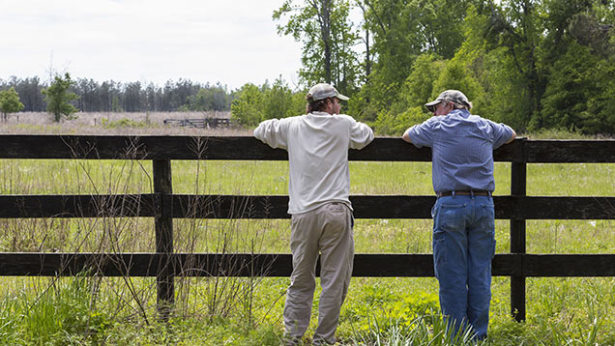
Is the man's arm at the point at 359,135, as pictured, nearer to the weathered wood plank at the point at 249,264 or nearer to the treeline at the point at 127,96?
the weathered wood plank at the point at 249,264

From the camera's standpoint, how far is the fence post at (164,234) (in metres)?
5.13

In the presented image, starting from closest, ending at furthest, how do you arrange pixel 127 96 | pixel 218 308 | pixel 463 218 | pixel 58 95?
pixel 463 218
pixel 218 308
pixel 58 95
pixel 127 96

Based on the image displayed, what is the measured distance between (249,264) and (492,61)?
52823mm

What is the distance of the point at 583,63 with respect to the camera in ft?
143

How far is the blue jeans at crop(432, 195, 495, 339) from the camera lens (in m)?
4.57

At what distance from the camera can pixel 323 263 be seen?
462 cm

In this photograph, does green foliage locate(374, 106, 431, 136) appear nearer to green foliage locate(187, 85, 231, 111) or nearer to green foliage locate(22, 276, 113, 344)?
green foliage locate(22, 276, 113, 344)

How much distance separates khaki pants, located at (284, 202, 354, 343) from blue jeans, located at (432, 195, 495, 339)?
2.21ft

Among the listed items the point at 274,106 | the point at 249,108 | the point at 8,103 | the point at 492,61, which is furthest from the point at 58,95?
the point at 492,61

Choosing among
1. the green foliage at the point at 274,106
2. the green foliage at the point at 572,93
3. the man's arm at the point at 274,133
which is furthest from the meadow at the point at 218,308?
the green foliage at the point at 274,106

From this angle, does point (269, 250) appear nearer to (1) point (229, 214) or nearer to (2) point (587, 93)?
(1) point (229, 214)

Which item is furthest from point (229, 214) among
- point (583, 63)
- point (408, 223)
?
point (583, 63)

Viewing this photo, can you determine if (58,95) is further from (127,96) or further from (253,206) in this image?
(127,96)

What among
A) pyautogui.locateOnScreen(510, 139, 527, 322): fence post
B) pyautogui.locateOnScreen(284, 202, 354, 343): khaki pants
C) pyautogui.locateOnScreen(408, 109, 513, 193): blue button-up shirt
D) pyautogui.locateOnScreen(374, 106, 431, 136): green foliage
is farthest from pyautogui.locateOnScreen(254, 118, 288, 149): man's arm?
pyautogui.locateOnScreen(374, 106, 431, 136): green foliage
